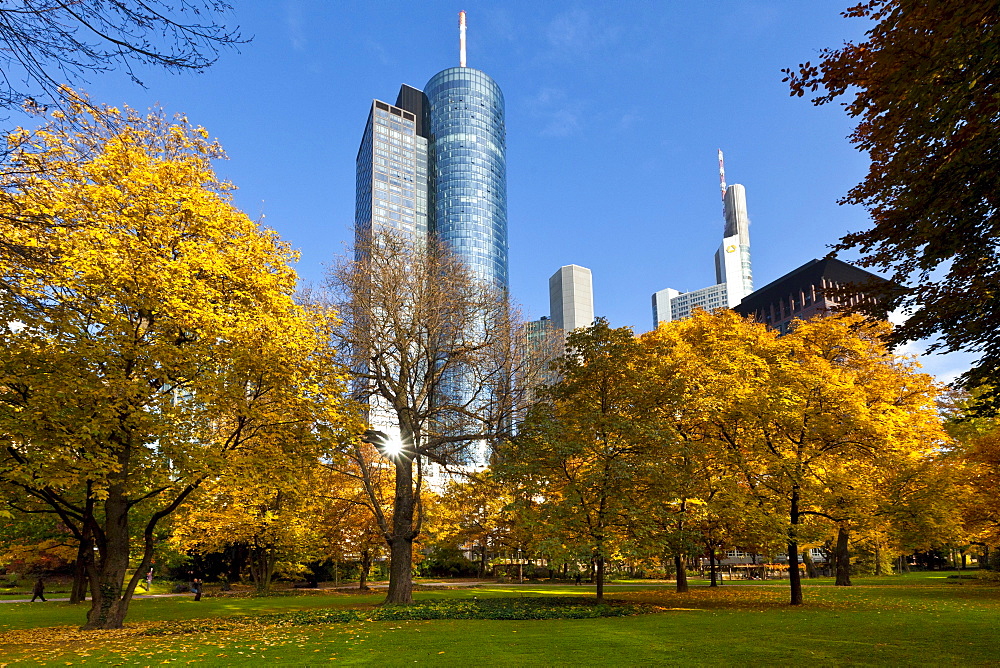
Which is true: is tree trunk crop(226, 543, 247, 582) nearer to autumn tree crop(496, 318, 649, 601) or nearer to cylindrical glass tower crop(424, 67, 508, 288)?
autumn tree crop(496, 318, 649, 601)

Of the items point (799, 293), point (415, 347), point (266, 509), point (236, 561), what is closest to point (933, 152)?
point (415, 347)

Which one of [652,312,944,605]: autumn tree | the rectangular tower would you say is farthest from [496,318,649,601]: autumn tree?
the rectangular tower

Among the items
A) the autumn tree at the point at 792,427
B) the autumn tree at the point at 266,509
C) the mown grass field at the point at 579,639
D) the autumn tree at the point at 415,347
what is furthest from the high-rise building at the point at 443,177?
the mown grass field at the point at 579,639

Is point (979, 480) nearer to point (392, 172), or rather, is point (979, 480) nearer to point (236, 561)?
point (236, 561)

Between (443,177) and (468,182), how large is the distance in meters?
8.40

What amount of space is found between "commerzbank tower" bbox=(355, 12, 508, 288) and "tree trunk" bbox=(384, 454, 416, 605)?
504 feet

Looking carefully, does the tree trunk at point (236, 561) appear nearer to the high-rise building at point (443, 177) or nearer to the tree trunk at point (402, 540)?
the tree trunk at point (402, 540)

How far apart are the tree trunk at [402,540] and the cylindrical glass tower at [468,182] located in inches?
6069

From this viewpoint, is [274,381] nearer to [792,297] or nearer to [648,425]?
[648,425]

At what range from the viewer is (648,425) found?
22.0 metres

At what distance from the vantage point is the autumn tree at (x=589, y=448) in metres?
21.3

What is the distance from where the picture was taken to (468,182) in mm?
187500

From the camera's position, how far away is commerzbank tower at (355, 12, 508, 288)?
182 metres

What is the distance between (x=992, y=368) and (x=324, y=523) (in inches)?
1388
